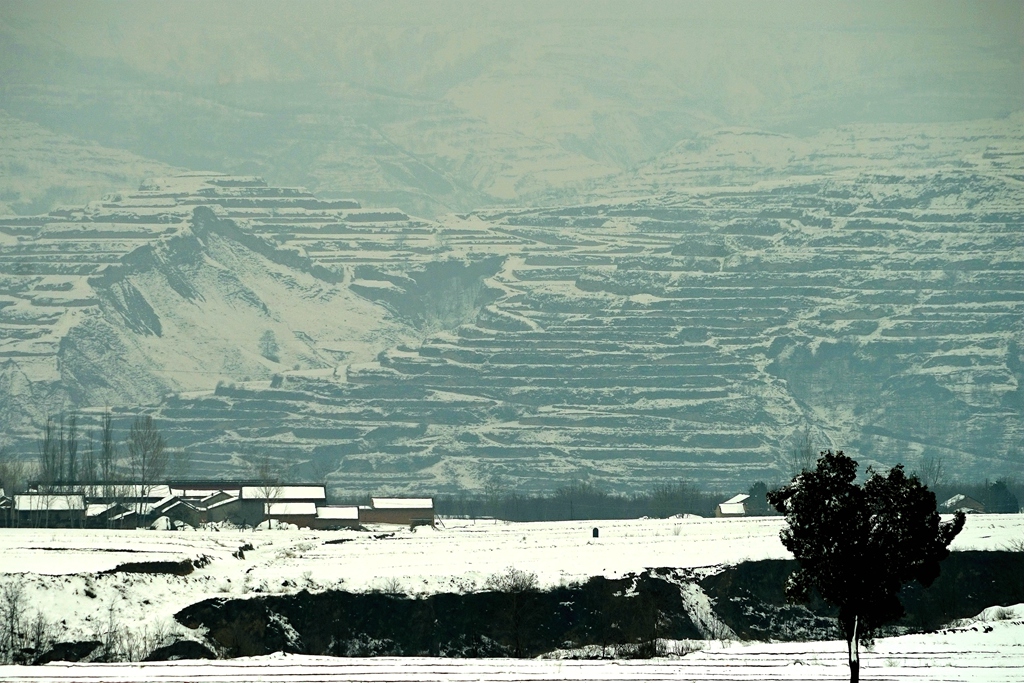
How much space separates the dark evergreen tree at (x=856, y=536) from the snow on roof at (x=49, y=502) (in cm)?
11341

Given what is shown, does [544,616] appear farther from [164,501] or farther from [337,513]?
[337,513]

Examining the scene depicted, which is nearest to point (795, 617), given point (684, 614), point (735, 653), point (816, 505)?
point (684, 614)

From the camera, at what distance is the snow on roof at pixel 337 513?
186500 mm

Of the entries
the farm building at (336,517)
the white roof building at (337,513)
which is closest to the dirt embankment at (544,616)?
the farm building at (336,517)

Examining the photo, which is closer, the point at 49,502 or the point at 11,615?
the point at 11,615

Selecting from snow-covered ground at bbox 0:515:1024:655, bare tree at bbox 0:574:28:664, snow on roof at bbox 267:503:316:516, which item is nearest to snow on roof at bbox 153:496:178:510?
snow on roof at bbox 267:503:316:516

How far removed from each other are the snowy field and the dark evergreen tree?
10.4ft

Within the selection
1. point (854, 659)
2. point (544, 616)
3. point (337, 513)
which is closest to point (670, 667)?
point (854, 659)

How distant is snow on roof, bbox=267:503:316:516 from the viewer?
603 ft

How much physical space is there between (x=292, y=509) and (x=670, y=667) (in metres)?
130

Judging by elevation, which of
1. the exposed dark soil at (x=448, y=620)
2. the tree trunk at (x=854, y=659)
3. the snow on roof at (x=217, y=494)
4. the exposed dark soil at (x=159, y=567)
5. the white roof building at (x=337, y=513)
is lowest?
the tree trunk at (x=854, y=659)

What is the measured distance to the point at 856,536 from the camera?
169ft

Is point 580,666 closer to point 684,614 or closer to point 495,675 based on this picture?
point 495,675

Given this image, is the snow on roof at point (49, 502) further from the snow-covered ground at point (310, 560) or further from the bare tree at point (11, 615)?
the bare tree at point (11, 615)
